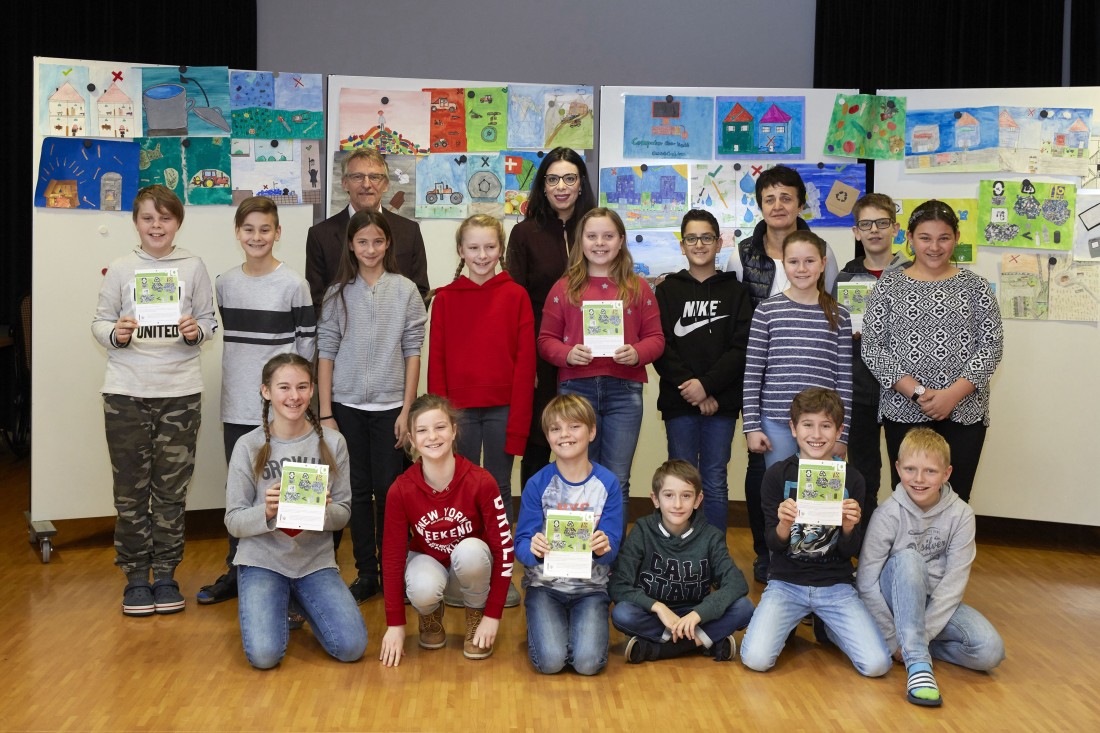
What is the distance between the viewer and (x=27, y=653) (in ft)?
10.7

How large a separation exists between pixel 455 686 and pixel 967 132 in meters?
3.49

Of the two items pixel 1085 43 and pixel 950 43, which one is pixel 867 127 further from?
pixel 1085 43

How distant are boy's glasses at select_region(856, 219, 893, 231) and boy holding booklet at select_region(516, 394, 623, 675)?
63.7 inches

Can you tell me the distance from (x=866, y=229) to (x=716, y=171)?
0.99 m

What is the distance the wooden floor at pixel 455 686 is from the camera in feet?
9.20

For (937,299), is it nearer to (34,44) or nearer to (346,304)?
(346,304)

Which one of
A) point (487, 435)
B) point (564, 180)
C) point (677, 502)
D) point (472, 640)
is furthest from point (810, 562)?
point (564, 180)

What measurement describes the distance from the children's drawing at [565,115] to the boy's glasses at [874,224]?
141cm

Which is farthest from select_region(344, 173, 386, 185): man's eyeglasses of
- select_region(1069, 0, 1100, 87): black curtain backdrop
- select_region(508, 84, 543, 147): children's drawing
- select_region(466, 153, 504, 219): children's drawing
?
select_region(1069, 0, 1100, 87): black curtain backdrop

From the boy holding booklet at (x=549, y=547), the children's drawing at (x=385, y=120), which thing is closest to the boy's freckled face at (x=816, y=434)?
the boy holding booklet at (x=549, y=547)

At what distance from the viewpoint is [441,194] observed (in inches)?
193

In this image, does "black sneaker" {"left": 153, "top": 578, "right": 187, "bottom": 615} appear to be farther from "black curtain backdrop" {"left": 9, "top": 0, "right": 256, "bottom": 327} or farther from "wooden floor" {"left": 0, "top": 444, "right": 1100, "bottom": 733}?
"black curtain backdrop" {"left": 9, "top": 0, "right": 256, "bottom": 327}

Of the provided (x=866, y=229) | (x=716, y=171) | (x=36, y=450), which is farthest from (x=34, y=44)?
(x=866, y=229)

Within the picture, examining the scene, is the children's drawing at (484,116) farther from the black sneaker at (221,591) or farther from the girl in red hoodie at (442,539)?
the black sneaker at (221,591)
